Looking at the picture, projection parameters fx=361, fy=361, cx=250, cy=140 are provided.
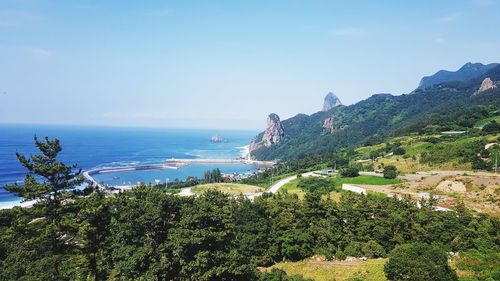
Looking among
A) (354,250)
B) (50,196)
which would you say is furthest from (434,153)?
(50,196)

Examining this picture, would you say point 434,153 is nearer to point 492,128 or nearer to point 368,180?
point 368,180

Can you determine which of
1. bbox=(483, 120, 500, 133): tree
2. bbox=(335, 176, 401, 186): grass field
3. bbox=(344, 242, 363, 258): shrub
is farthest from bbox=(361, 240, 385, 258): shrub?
bbox=(483, 120, 500, 133): tree

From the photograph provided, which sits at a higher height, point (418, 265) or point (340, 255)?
point (418, 265)

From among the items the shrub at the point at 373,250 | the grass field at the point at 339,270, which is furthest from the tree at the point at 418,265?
A: the shrub at the point at 373,250

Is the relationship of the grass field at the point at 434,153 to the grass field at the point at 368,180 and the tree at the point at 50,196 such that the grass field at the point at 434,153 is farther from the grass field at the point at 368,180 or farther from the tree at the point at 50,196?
the tree at the point at 50,196

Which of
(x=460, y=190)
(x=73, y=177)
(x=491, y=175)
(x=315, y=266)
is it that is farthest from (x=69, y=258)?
(x=491, y=175)
